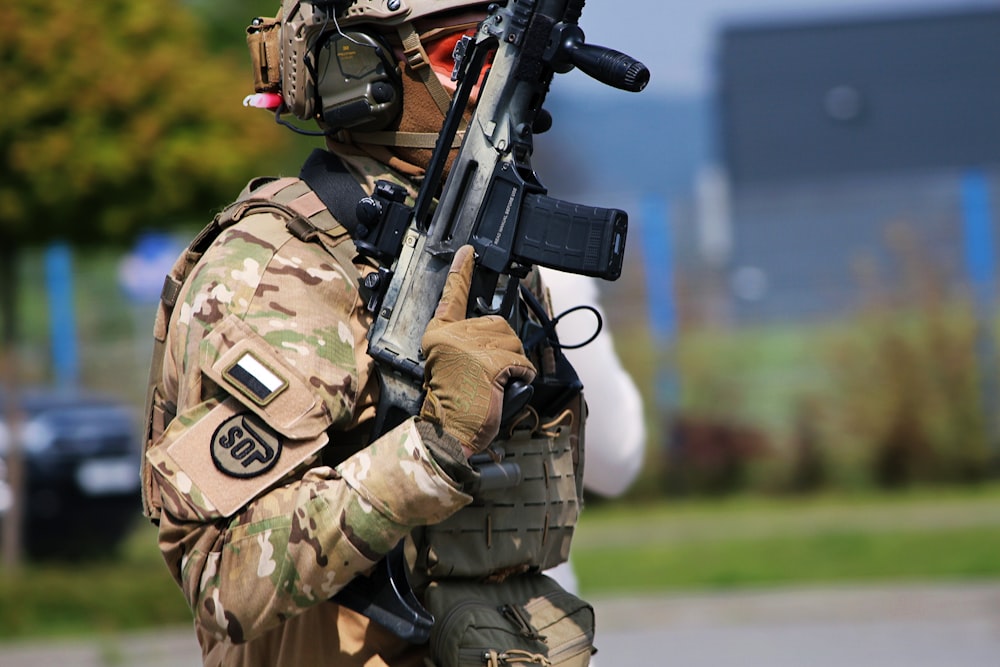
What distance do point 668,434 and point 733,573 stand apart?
304 cm

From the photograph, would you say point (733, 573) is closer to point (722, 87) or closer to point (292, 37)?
point (292, 37)

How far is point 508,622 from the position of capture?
7.91 feet

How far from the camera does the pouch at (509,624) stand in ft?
7.64

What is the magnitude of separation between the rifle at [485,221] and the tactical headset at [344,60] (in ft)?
0.46

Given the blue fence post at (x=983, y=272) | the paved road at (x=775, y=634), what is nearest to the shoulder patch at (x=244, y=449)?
the paved road at (x=775, y=634)

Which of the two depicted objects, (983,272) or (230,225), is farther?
(983,272)

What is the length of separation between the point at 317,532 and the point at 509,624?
464 mm

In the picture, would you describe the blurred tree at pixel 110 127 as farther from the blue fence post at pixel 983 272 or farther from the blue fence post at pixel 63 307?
the blue fence post at pixel 983 272

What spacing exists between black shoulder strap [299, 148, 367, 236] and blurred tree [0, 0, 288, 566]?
5281 millimetres

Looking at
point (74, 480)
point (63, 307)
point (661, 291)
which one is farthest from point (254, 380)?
point (63, 307)

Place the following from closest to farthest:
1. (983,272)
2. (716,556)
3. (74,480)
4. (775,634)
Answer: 1. (775,634)
2. (716,556)
3. (74,480)
4. (983,272)

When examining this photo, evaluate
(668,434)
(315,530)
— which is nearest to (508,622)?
(315,530)

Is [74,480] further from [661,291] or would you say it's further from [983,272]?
[983,272]

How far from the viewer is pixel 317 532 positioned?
2117mm
